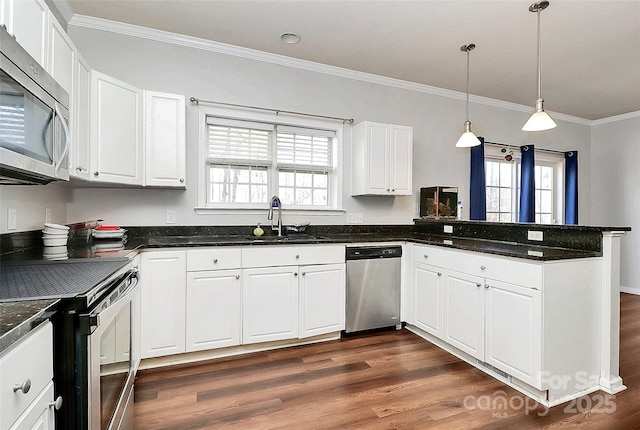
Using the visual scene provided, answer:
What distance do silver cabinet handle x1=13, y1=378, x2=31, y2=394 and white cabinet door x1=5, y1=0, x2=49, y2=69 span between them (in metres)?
1.46

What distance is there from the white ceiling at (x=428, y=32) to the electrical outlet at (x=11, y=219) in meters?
1.77

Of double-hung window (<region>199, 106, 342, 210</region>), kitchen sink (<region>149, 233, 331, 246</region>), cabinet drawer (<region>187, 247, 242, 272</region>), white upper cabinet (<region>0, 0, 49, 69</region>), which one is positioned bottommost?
cabinet drawer (<region>187, 247, 242, 272</region>)

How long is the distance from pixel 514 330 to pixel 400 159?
2070 mm

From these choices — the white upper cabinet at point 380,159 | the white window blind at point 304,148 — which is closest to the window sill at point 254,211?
the white upper cabinet at point 380,159

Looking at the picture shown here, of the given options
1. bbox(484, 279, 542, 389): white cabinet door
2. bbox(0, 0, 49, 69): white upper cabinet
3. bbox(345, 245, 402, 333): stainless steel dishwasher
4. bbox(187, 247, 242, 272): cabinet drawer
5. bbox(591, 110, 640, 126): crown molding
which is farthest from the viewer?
bbox(591, 110, 640, 126): crown molding

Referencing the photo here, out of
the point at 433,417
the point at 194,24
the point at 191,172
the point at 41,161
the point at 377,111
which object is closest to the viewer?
the point at 41,161

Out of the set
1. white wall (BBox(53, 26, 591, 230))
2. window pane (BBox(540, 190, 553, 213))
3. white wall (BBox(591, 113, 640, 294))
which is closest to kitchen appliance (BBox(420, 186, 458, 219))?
white wall (BBox(53, 26, 591, 230))

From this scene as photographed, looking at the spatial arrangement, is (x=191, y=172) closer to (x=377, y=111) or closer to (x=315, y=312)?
(x=315, y=312)

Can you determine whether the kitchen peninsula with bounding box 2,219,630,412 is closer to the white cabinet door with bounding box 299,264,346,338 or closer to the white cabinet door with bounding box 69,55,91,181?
the white cabinet door with bounding box 299,264,346,338

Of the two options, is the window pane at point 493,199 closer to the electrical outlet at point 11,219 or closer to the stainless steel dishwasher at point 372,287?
the stainless steel dishwasher at point 372,287

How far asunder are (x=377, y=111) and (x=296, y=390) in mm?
3090

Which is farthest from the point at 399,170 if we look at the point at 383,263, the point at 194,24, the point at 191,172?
the point at 194,24

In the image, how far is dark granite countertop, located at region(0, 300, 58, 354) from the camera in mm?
742

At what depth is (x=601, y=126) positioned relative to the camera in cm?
548
